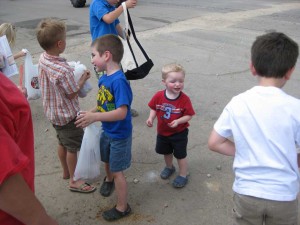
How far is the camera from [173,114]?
300cm

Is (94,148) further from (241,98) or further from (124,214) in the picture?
(241,98)

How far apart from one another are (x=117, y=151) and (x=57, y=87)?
70 centimetres

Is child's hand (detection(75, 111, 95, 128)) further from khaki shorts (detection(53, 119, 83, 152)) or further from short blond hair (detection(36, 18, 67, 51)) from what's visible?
short blond hair (detection(36, 18, 67, 51))

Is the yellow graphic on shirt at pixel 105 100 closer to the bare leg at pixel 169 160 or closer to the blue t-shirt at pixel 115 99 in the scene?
the blue t-shirt at pixel 115 99

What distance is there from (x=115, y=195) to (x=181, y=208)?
60 cm

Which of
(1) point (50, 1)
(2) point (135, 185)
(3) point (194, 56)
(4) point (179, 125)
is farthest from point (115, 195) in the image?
(1) point (50, 1)

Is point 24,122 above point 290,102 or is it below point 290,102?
above

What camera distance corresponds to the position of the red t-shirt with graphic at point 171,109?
2.99m

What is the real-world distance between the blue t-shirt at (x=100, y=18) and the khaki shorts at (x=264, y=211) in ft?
8.53

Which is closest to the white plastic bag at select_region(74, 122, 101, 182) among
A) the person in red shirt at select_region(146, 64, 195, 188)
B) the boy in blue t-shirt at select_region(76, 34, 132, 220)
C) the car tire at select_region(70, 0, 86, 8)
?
the boy in blue t-shirt at select_region(76, 34, 132, 220)

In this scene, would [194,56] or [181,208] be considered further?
[194,56]

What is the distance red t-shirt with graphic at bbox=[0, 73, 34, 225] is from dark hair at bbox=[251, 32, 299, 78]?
3.74 feet

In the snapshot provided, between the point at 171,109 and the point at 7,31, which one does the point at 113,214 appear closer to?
the point at 171,109

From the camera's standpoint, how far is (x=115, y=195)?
10.4 ft
